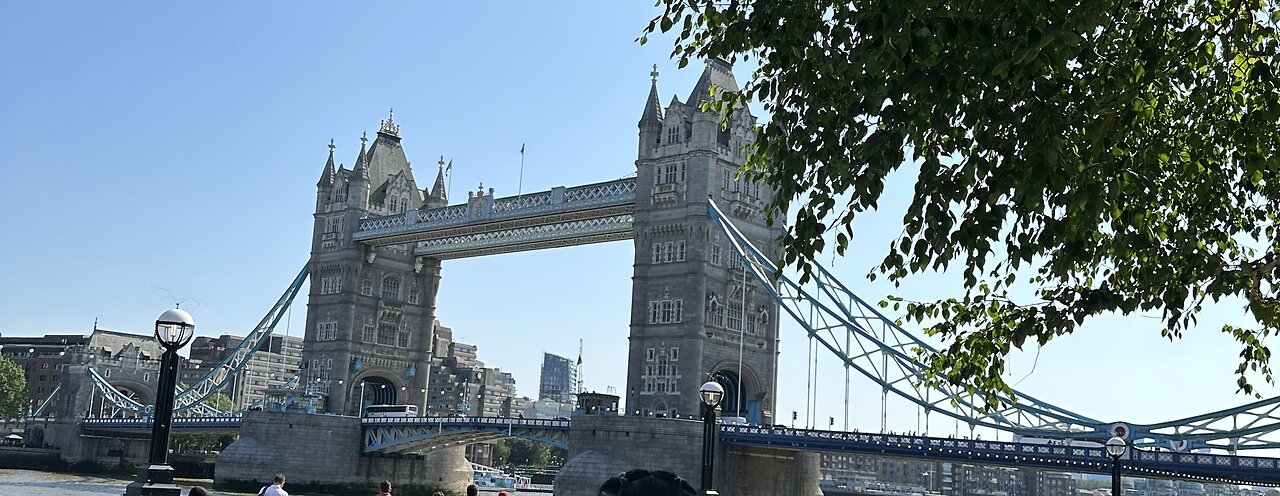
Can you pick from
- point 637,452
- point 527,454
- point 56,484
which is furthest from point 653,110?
point 527,454

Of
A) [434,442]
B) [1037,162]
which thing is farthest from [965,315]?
[434,442]

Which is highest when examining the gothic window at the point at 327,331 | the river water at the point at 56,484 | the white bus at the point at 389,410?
the gothic window at the point at 327,331

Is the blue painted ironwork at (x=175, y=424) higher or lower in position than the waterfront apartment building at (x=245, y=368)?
lower

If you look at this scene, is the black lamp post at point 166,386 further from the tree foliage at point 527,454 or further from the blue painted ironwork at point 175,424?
the tree foliage at point 527,454

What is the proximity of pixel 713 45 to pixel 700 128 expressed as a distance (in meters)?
58.3

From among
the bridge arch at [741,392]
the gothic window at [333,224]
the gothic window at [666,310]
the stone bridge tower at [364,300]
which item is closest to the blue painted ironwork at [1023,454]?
the bridge arch at [741,392]

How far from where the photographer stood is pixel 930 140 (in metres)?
11.5

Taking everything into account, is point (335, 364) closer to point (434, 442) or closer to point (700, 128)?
point (434, 442)

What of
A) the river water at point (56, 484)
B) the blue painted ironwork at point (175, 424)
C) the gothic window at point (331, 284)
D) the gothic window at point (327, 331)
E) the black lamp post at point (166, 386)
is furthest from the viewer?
the gothic window at point (331, 284)

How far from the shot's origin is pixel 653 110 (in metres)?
73.4

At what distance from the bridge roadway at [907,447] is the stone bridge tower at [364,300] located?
32.9 feet

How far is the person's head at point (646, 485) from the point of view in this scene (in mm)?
7676

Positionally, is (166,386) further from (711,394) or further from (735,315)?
(735,315)

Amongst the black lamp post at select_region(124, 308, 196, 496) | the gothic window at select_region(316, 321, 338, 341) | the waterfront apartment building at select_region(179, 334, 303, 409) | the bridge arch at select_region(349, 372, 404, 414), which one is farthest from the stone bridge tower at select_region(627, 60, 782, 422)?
the waterfront apartment building at select_region(179, 334, 303, 409)
